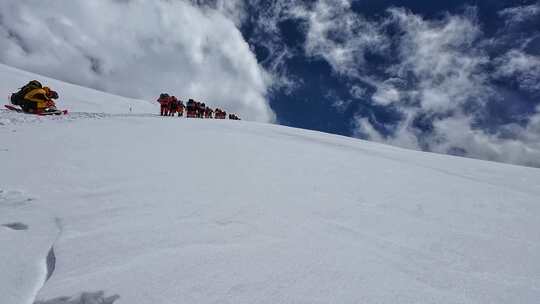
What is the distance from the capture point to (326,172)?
428 cm

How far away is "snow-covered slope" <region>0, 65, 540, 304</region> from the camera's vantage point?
1.61 meters

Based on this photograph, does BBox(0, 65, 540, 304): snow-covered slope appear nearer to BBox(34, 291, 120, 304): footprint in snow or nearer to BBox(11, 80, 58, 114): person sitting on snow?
BBox(34, 291, 120, 304): footprint in snow

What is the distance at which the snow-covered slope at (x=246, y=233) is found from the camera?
1.61 m

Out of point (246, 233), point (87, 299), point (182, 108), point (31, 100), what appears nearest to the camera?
point (87, 299)

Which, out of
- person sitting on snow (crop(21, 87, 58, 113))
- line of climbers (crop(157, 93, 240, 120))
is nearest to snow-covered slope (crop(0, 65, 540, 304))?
person sitting on snow (crop(21, 87, 58, 113))

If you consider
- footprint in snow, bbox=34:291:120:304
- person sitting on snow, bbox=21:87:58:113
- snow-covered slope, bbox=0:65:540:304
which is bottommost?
footprint in snow, bbox=34:291:120:304

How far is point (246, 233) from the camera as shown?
2225 millimetres

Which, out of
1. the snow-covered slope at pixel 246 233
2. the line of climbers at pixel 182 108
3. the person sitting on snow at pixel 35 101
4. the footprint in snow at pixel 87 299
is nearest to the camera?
the footprint in snow at pixel 87 299

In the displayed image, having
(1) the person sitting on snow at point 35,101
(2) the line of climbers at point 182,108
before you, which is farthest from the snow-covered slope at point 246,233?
(2) the line of climbers at point 182,108

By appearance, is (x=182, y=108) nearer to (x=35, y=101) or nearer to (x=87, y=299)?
(x=35, y=101)

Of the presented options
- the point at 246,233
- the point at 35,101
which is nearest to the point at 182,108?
the point at 35,101

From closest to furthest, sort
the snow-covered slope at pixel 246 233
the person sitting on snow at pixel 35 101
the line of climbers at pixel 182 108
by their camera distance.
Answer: the snow-covered slope at pixel 246 233, the person sitting on snow at pixel 35 101, the line of climbers at pixel 182 108

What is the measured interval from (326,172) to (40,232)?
10.6 ft

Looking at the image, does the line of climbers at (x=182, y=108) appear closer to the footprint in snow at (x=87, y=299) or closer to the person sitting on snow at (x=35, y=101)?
the person sitting on snow at (x=35, y=101)
